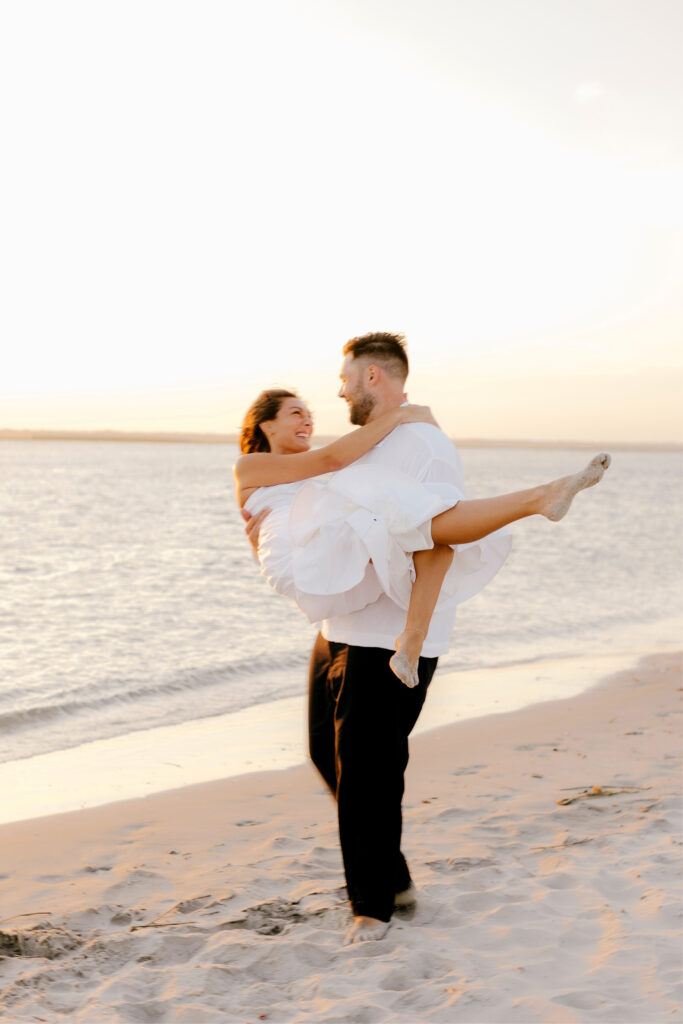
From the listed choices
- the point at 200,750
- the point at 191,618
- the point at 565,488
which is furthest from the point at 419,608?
the point at 191,618

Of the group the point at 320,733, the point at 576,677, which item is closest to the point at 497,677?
the point at 576,677

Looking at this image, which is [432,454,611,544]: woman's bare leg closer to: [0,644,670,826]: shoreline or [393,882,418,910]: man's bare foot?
[393,882,418,910]: man's bare foot

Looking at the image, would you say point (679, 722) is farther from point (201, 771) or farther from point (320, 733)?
point (320, 733)

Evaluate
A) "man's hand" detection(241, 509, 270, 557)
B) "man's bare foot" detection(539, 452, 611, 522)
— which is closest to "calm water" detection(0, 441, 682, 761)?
"man's hand" detection(241, 509, 270, 557)

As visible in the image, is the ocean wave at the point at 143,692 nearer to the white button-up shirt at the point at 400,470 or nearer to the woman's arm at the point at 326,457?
the woman's arm at the point at 326,457

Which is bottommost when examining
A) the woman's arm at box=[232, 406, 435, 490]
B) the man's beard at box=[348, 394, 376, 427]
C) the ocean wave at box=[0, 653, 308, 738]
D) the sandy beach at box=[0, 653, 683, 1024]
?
the ocean wave at box=[0, 653, 308, 738]

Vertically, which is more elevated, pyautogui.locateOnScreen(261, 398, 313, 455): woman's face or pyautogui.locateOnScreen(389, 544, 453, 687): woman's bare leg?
pyautogui.locateOnScreen(261, 398, 313, 455): woman's face

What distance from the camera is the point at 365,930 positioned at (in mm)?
3512

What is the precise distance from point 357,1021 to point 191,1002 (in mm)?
569

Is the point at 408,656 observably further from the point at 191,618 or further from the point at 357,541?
the point at 191,618

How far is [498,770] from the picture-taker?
19.6 ft

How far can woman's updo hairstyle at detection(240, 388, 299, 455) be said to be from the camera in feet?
13.5

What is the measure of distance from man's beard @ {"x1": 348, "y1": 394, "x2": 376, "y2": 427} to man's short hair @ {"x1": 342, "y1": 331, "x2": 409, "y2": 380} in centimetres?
14

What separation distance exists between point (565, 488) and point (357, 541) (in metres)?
0.80
